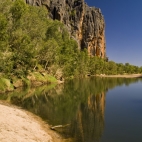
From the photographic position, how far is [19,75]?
158ft

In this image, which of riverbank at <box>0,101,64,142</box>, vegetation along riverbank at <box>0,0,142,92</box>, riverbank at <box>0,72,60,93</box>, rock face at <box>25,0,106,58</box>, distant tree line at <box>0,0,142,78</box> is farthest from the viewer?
rock face at <box>25,0,106,58</box>

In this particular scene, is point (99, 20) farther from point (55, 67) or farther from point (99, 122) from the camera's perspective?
point (99, 122)

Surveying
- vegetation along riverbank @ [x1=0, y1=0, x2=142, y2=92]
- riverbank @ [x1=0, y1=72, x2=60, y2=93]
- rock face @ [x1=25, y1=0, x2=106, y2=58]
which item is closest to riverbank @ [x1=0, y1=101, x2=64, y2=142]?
riverbank @ [x1=0, y1=72, x2=60, y2=93]

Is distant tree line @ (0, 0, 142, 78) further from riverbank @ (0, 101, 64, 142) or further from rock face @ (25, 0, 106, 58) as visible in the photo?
rock face @ (25, 0, 106, 58)

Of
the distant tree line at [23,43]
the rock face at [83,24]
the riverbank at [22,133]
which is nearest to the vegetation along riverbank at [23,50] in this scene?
the distant tree line at [23,43]

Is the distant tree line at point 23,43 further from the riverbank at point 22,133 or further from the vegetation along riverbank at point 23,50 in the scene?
the riverbank at point 22,133

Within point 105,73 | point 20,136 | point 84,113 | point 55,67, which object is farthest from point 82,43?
point 20,136

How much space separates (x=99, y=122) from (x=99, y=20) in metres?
187

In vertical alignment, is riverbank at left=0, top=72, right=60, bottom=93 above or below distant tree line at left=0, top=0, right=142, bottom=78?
below

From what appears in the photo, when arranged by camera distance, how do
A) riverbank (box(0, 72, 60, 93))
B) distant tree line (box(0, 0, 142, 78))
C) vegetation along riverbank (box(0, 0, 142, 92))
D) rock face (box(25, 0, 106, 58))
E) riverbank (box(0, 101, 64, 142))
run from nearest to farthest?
1. riverbank (box(0, 101, 64, 142))
2. riverbank (box(0, 72, 60, 93))
3. vegetation along riverbank (box(0, 0, 142, 92))
4. distant tree line (box(0, 0, 142, 78))
5. rock face (box(25, 0, 106, 58))

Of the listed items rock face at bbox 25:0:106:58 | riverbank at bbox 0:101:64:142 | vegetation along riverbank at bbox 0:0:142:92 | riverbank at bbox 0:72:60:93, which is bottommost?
riverbank at bbox 0:101:64:142

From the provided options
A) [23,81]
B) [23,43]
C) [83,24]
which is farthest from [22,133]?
[83,24]

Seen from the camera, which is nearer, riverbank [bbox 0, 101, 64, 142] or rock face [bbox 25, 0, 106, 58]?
riverbank [bbox 0, 101, 64, 142]

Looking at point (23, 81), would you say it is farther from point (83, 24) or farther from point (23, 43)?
point (83, 24)
